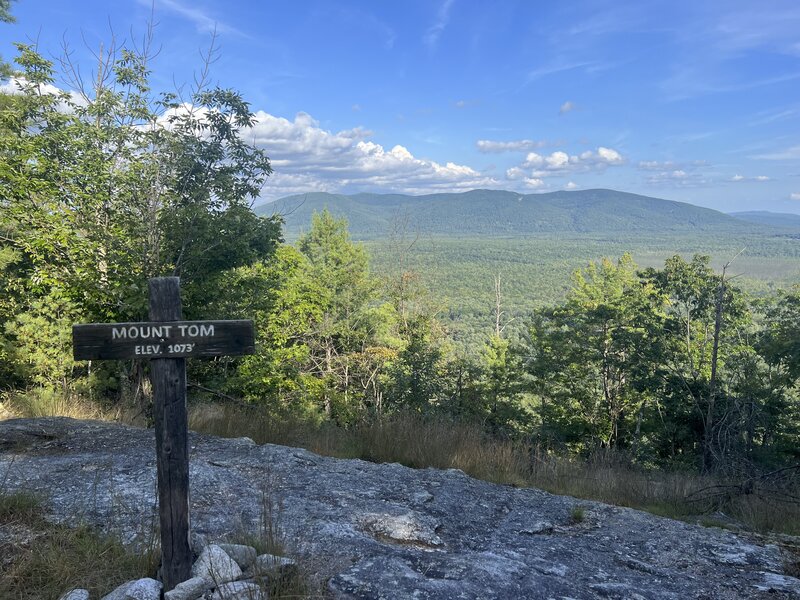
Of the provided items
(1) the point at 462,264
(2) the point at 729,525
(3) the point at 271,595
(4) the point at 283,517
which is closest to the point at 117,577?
(3) the point at 271,595

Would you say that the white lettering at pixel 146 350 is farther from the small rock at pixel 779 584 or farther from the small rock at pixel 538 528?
the small rock at pixel 779 584

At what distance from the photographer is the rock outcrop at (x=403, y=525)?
3488 mm

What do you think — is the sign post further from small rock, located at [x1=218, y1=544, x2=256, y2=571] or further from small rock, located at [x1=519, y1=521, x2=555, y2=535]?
small rock, located at [x1=519, y1=521, x2=555, y2=535]

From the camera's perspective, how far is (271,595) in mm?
2762

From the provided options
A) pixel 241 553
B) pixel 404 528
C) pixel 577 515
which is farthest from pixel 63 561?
pixel 577 515

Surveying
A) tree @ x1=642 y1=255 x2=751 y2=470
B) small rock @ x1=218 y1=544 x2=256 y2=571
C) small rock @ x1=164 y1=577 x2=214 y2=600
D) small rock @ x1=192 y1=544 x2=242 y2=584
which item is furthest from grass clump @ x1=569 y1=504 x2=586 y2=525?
tree @ x1=642 y1=255 x2=751 y2=470

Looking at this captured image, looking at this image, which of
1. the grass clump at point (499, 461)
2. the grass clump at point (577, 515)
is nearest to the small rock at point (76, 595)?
the grass clump at point (577, 515)

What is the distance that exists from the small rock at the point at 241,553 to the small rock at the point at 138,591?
1.41 feet

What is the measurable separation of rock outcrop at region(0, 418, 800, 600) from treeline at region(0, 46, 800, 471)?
118 centimetres

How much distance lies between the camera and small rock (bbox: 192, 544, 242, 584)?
9.27 feet

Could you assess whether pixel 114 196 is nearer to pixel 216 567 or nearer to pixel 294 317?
pixel 216 567

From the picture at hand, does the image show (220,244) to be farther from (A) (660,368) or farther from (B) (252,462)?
(A) (660,368)

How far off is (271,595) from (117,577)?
92cm

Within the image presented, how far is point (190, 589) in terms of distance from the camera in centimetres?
Answer: 272
